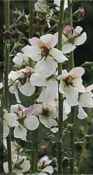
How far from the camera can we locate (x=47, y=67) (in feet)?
9.89

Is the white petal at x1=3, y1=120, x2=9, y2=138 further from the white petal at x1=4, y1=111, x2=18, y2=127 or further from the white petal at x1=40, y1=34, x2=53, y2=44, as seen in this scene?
the white petal at x1=40, y1=34, x2=53, y2=44

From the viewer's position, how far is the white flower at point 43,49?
9.87ft

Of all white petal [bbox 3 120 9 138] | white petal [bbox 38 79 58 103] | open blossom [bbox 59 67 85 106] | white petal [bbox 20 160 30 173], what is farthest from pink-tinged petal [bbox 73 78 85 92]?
white petal [bbox 20 160 30 173]

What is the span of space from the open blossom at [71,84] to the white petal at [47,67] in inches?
1.8

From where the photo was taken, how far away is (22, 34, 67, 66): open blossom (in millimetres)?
3010

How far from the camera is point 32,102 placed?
318 centimetres

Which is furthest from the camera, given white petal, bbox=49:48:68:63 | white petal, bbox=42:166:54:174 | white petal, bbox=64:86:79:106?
white petal, bbox=42:166:54:174

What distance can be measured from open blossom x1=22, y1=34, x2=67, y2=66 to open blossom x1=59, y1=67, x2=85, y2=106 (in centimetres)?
8

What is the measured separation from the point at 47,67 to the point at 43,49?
0.34 feet

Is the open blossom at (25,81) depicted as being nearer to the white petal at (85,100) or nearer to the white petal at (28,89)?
the white petal at (28,89)

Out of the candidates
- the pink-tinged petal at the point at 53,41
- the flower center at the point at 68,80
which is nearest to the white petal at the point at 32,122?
the flower center at the point at 68,80

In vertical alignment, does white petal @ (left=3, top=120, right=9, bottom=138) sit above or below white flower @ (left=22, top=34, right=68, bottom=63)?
below

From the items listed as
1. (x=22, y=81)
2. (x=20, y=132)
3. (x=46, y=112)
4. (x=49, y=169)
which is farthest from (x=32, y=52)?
(x=49, y=169)

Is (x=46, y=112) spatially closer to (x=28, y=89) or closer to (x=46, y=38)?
(x=28, y=89)
